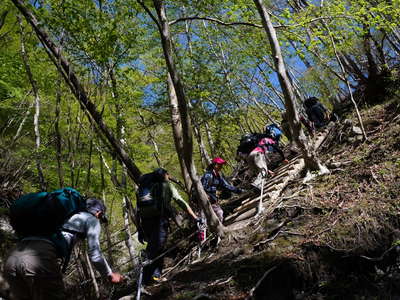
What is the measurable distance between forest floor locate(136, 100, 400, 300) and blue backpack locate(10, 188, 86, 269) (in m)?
1.75

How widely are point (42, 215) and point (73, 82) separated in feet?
13.0

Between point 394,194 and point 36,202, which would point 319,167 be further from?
point 36,202

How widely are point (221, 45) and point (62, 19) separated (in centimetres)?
1056

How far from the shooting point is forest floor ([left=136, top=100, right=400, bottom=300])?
11.4 ft

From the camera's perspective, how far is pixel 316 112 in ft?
37.7

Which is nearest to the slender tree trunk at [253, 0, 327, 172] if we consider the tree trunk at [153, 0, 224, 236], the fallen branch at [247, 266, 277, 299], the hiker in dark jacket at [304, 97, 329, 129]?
the tree trunk at [153, 0, 224, 236]

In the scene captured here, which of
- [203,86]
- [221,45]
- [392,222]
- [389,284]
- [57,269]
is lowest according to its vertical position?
[389,284]

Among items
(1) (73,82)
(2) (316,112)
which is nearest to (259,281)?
(1) (73,82)

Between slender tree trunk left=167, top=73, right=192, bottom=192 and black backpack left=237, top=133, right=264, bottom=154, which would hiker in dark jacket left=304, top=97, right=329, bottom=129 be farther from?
slender tree trunk left=167, top=73, right=192, bottom=192

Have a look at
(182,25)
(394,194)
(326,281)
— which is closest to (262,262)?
(326,281)

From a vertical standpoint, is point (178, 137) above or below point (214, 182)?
above

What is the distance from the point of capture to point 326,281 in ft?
11.5

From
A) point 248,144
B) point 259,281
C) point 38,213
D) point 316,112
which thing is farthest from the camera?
point 316,112

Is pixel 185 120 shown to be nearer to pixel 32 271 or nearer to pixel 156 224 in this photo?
pixel 156 224
